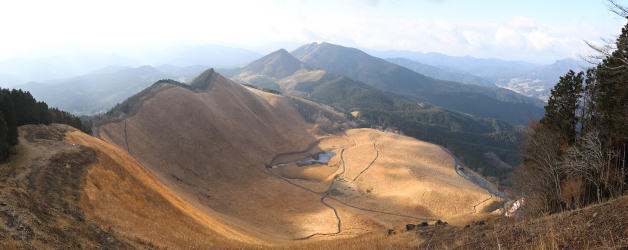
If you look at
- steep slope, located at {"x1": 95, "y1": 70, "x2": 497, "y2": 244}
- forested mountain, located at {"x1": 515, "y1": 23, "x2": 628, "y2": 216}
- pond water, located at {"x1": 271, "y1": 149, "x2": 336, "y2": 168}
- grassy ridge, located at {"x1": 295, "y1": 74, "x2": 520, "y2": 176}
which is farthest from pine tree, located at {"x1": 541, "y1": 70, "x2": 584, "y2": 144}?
grassy ridge, located at {"x1": 295, "y1": 74, "x2": 520, "y2": 176}

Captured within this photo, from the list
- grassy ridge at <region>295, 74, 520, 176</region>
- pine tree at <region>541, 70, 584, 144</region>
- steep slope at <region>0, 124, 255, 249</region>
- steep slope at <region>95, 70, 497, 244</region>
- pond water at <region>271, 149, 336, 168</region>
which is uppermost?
pine tree at <region>541, 70, 584, 144</region>

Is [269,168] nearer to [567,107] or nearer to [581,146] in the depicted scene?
[567,107]

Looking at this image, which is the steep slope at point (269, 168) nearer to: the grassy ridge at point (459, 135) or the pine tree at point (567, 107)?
the pine tree at point (567, 107)

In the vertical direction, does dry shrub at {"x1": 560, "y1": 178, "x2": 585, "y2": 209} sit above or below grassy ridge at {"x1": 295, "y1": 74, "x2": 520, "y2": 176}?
above

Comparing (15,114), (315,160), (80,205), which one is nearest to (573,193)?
(80,205)

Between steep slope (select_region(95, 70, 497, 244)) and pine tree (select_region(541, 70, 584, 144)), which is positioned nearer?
pine tree (select_region(541, 70, 584, 144))

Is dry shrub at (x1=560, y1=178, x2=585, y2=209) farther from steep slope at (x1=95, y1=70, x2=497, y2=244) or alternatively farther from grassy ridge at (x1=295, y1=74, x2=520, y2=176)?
grassy ridge at (x1=295, y1=74, x2=520, y2=176)

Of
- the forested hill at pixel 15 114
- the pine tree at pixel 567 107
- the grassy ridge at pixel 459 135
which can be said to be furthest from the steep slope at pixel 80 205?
the grassy ridge at pixel 459 135
